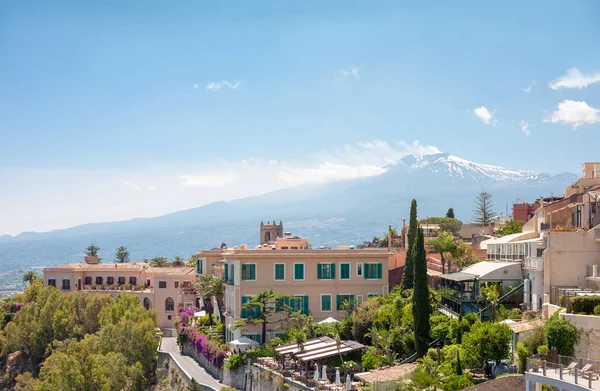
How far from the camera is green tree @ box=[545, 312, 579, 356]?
27.3m

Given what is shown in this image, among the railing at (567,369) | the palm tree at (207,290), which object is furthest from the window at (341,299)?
the railing at (567,369)

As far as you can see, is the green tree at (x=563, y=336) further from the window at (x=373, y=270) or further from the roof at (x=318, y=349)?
the window at (x=373, y=270)

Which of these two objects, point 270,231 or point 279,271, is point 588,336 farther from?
point 270,231

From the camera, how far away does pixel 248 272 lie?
1818 inches

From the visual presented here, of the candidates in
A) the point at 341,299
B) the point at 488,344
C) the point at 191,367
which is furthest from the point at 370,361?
the point at 191,367

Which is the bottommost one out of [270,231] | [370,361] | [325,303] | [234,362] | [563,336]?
[234,362]

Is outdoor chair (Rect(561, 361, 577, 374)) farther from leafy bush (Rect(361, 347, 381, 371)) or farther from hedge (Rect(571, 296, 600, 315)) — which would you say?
leafy bush (Rect(361, 347, 381, 371))

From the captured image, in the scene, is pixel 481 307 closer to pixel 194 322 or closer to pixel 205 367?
pixel 205 367

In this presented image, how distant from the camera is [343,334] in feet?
A: 136

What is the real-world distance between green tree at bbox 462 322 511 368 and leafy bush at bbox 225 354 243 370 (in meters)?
14.7

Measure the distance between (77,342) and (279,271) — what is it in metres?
23.6

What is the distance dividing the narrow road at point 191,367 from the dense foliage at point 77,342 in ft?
6.63

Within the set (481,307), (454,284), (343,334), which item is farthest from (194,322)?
(481,307)

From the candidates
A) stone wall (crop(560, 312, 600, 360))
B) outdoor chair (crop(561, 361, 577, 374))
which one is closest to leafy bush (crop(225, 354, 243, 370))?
stone wall (crop(560, 312, 600, 360))
